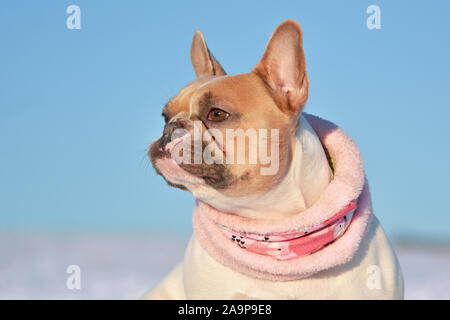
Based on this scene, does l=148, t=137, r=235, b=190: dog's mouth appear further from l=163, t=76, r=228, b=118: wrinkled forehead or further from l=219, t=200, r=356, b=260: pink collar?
l=219, t=200, r=356, b=260: pink collar

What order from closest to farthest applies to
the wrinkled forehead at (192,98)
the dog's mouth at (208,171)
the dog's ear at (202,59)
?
the dog's mouth at (208,171) → the wrinkled forehead at (192,98) → the dog's ear at (202,59)

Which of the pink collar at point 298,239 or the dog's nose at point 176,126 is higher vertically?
the dog's nose at point 176,126

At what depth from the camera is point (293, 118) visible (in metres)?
2.70

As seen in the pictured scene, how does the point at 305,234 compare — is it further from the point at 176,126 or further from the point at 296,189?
the point at 176,126

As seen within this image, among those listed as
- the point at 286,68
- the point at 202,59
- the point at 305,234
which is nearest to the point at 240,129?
the point at 286,68

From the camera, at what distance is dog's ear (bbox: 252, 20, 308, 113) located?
262 cm

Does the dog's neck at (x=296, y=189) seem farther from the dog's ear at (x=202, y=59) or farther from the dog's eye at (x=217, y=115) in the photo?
the dog's ear at (x=202, y=59)

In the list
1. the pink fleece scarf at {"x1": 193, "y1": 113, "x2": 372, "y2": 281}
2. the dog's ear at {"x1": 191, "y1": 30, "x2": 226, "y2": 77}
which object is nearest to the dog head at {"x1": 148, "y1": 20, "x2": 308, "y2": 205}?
the pink fleece scarf at {"x1": 193, "y1": 113, "x2": 372, "y2": 281}

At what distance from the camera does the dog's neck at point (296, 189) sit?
106 inches

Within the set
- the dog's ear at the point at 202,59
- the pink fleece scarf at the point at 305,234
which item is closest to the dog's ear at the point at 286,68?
the pink fleece scarf at the point at 305,234

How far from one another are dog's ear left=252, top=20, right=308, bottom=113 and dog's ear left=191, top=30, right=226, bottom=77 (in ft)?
1.81

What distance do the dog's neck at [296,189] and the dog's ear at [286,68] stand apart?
15 centimetres

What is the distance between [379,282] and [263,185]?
0.77 m
